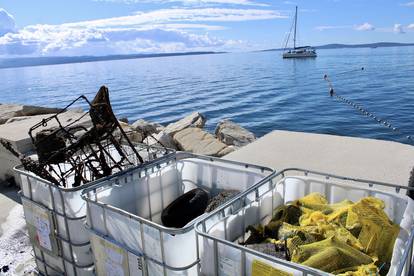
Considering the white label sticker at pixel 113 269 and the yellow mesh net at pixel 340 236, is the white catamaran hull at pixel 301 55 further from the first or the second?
Result: the white label sticker at pixel 113 269

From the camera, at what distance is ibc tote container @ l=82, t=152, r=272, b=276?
309 cm

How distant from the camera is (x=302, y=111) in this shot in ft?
110

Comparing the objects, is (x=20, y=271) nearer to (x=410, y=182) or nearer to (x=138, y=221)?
(x=138, y=221)

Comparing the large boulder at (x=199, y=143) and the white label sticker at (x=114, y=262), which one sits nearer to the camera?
the white label sticker at (x=114, y=262)

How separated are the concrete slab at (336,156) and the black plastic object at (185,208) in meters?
2.83

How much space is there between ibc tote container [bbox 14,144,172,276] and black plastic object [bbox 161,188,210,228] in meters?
1.04

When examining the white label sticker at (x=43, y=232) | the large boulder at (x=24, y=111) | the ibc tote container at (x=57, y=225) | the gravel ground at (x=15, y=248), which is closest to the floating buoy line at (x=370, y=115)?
the large boulder at (x=24, y=111)

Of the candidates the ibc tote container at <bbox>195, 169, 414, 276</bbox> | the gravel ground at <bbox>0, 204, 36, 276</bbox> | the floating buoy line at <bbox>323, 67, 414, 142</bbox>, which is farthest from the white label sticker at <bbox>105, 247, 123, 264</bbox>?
the floating buoy line at <bbox>323, 67, 414, 142</bbox>

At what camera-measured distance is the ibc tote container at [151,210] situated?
3.09 metres

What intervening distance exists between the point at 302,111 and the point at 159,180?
3045 centimetres

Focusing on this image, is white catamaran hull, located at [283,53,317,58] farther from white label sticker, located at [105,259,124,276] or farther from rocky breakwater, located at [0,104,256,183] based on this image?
white label sticker, located at [105,259,124,276]

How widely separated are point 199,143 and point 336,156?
509cm

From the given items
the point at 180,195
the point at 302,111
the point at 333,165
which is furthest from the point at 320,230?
the point at 302,111

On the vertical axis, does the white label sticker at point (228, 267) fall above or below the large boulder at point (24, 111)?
above
